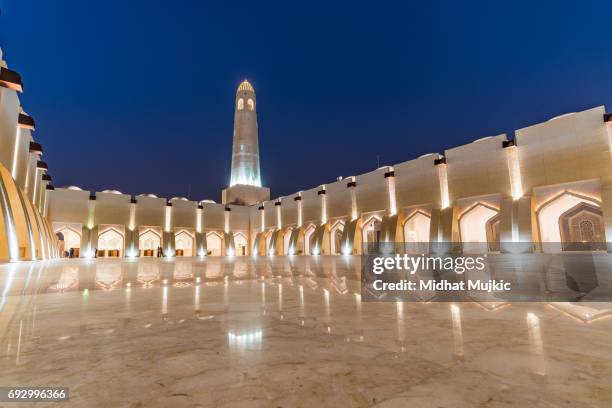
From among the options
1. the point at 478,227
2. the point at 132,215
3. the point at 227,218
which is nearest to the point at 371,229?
the point at 478,227

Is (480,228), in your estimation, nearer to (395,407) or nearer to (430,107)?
(395,407)

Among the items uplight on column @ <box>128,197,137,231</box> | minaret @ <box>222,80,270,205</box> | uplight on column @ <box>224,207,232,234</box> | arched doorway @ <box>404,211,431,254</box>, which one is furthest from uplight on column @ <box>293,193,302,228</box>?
uplight on column @ <box>128,197,137,231</box>

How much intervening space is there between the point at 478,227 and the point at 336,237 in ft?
38.6

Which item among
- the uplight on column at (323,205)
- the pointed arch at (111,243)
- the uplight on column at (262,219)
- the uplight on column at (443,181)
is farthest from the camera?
the uplight on column at (262,219)

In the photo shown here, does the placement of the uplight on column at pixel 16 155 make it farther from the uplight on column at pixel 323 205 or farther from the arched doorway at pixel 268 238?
the arched doorway at pixel 268 238

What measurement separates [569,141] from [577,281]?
14.4m

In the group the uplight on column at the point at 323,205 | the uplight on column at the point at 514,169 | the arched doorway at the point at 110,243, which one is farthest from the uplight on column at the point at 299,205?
the uplight on column at the point at 514,169

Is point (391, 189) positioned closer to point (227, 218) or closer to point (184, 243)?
point (227, 218)

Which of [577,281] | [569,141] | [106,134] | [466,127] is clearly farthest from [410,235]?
[106,134]

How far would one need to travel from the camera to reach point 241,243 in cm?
3734

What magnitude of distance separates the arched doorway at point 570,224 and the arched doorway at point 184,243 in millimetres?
29877

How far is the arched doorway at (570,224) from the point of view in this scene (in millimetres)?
15422

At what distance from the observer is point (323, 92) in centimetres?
10306

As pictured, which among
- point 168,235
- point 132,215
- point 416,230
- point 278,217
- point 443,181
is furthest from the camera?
point 278,217
